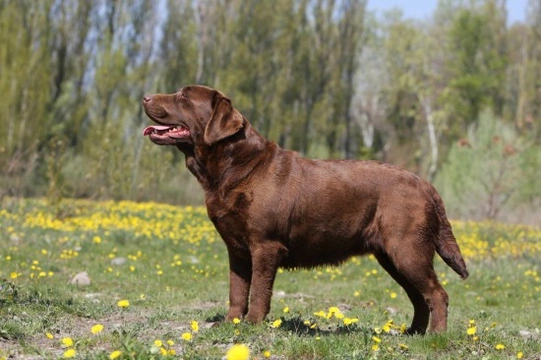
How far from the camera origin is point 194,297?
29.2 ft

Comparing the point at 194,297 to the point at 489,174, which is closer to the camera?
the point at 194,297

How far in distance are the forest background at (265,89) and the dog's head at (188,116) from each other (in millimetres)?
10754

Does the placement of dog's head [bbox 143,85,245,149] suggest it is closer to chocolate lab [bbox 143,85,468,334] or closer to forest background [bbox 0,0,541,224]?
chocolate lab [bbox 143,85,468,334]

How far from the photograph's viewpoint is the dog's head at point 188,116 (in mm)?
5996

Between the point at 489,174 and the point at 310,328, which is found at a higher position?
the point at 310,328

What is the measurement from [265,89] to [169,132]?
1224 inches

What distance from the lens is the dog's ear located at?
19.5 feet

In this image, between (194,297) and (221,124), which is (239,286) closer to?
(221,124)

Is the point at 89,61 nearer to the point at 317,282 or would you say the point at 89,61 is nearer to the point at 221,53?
the point at 221,53

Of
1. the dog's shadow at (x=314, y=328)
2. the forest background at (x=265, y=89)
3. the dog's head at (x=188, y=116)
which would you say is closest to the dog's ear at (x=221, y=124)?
the dog's head at (x=188, y=116)

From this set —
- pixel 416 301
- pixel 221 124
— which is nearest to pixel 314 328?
pixel 416 301

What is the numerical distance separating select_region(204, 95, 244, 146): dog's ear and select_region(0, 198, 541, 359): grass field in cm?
148

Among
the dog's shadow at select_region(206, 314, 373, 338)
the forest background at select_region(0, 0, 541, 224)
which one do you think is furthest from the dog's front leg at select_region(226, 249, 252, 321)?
the forest background at select_region(0, 0, 541, 224)

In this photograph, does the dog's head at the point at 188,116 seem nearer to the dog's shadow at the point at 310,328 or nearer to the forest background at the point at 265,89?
the dog's shadow at the point at 310,328
